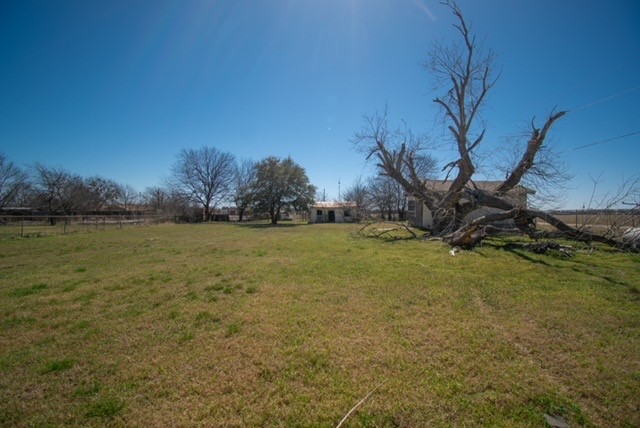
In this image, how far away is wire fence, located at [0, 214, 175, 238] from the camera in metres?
23.1

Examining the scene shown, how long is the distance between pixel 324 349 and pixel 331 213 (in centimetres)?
4172

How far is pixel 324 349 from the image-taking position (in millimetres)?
3838

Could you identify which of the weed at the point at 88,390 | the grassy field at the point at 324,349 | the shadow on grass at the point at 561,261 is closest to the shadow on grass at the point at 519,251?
the shadow on grass at the point at 561,261

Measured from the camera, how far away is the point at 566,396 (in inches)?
113

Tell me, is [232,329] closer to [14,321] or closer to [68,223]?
[14,321]

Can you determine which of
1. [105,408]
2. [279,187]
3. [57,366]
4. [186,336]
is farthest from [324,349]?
[279,187]

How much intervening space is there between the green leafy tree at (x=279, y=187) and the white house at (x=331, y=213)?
203 cm

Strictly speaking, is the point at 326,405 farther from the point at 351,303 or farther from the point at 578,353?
the point at 578,353

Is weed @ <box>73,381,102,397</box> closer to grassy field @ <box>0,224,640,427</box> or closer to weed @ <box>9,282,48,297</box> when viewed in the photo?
grassy field @ <box>0,224,640,427</box>

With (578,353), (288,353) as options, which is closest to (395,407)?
(288,353)

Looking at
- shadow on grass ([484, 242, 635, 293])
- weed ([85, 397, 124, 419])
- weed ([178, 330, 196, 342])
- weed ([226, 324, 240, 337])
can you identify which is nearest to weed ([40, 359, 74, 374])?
weed ([85, 397, 124, 419])

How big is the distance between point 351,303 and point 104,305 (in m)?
5.14

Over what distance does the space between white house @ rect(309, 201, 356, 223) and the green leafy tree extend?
2.03 m

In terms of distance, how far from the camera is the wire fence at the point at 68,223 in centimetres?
2314
